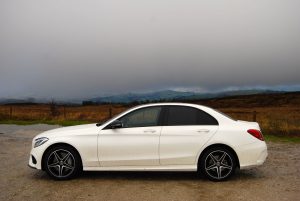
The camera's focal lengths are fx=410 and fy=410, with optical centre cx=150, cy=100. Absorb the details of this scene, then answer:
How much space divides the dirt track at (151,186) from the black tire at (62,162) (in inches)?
6.9

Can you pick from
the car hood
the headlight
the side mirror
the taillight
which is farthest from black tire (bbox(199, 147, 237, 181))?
the headlight

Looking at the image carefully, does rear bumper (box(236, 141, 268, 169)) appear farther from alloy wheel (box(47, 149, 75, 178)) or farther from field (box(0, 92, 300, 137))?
field (box(0, 92, 300, 137))

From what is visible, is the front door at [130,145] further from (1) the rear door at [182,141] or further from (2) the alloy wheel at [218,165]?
(2) the alloy wheel at [218,165]

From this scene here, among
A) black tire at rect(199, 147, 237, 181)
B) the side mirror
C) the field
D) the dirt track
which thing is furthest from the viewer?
the field

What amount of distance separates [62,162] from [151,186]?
1.87 metres

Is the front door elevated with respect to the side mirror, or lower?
lower

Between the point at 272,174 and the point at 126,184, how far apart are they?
3.23 m

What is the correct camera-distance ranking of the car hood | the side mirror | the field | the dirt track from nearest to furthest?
the dirt track
the side mirror
the car hood
the field

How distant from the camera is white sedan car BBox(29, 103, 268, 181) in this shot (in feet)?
26.1

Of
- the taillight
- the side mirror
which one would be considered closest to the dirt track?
the taillight

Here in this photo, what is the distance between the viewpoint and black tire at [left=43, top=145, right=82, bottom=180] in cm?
810

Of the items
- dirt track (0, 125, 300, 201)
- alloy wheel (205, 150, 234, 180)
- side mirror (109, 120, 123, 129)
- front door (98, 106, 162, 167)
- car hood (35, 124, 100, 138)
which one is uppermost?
side mirror (109, 120, 123, 129)

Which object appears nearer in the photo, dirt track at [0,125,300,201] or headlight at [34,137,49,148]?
dirt track at [0,125,300,201]

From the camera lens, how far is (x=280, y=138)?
1733 centimetres
